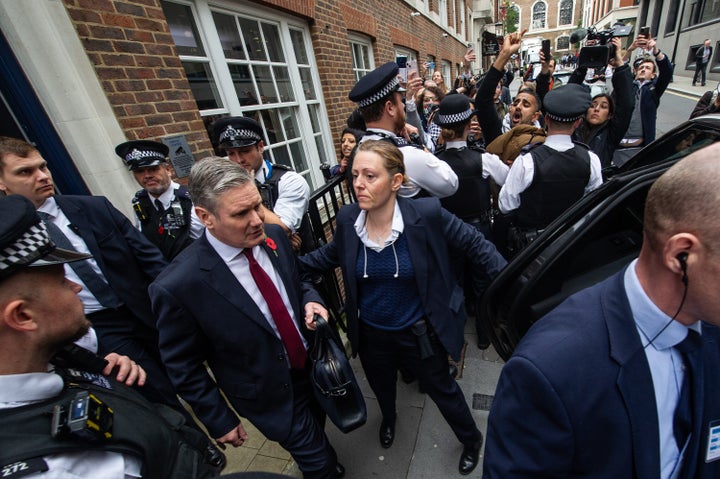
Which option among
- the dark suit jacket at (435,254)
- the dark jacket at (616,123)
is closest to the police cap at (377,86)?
the dark suit jacket at (435,254)

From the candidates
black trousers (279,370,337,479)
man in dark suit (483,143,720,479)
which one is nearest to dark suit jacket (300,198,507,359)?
black trousers (279,370,337,479)

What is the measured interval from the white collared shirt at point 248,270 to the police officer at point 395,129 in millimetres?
1058

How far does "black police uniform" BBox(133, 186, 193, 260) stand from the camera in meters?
2.44

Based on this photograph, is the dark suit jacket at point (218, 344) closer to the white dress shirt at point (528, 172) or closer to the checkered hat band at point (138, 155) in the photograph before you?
the checkered hat band at point (138, 155)

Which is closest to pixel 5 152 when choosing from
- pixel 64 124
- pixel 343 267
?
pixel 64 124

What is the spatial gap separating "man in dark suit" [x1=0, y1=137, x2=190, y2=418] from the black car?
208 cm

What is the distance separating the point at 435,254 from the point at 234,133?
1673 mm

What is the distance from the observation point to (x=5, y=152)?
176 centimetres

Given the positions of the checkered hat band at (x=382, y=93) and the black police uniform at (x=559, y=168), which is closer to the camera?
the checkered hat band at (x=382, y=93)

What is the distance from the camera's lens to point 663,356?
2.93 feet

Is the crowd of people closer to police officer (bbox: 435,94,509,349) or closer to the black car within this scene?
police officer (bbox: 435,94,509,349)

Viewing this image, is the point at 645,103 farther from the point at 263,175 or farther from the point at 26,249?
the point at 26,249

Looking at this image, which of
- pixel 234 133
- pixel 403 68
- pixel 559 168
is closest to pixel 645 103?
pixel 559 168

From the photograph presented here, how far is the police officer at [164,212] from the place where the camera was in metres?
2.39
